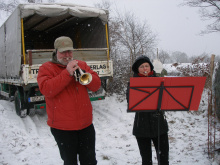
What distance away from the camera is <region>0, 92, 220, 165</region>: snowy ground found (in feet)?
13.0

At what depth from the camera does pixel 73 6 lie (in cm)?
620

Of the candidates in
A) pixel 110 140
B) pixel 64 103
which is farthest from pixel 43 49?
pixel 64 103

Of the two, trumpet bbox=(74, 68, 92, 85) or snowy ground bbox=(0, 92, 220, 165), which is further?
snowy ground bbox=(0, 92, 220, 165)

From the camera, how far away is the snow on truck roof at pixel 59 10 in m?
5.59

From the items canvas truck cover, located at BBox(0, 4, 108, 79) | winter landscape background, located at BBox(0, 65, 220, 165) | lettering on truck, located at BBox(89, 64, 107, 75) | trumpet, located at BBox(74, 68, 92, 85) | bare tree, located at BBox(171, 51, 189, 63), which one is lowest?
winter landscape background, located at BBox(0, 65, 220, 165)

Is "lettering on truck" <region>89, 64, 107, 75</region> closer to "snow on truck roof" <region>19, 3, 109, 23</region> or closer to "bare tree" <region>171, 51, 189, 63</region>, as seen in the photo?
"snow on truck roof" <region>19, 3, 109, 23</region>

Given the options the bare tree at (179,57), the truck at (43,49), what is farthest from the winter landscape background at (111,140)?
the bare tree at (179,57)

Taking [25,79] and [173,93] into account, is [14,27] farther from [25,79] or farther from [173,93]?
[173,93]

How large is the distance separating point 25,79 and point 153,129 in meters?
4.13

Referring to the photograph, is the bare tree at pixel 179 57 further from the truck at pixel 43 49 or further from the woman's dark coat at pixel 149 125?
the woman's dark coat at pixel 149 125

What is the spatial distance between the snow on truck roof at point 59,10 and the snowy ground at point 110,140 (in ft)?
10.0

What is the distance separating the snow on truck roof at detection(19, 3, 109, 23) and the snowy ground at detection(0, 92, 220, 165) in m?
3.05

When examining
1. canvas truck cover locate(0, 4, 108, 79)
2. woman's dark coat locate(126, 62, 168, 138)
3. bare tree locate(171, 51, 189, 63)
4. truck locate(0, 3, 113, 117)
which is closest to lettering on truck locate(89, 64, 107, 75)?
truck locate(0, 3, 113, 117)

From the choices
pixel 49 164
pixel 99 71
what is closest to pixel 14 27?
pixel 99 71
